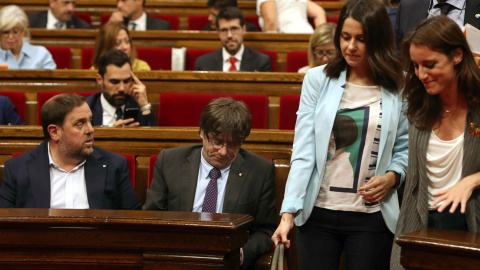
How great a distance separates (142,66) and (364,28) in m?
1.47

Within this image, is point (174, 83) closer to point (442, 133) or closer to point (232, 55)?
point (232, 55)

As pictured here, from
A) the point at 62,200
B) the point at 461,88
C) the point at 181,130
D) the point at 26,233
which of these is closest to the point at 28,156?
the point at 62,200

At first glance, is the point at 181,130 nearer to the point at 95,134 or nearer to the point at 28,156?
the point at 95,134

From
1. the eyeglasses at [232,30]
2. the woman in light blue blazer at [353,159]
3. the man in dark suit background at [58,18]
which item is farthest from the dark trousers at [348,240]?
the man in dark suit background at [58,18]

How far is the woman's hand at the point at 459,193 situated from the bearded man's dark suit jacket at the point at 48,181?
2.50 ft

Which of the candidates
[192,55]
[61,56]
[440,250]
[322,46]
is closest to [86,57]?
[61,56]

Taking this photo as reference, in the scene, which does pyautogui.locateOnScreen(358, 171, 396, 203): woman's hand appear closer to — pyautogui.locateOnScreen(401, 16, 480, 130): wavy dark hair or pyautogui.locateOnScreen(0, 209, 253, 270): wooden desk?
pyautogui.locateOnScreen(401, 16, 480, 130): wavy dark hair

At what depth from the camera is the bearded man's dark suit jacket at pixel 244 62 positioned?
8.25 ft

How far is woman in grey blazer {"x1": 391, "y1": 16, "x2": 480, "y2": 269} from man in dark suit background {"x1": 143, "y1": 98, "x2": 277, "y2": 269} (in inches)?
14.9

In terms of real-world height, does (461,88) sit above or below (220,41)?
below

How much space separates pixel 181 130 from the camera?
61.2 inches

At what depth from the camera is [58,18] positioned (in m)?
3.13

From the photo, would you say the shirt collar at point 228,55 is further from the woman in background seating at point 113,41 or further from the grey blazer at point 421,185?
the grey blazer at point 421,185

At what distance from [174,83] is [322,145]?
1.10 m
